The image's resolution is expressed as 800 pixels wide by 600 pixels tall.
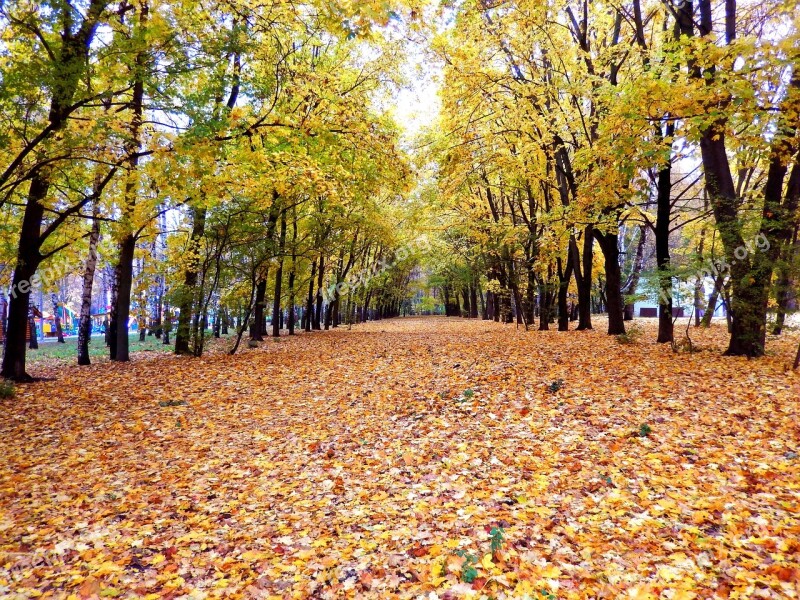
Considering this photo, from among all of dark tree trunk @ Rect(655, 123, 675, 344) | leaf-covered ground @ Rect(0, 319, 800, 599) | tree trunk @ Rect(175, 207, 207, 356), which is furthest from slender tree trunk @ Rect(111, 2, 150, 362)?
dark tree trunk @ Rect(655, 123, 675, 344)

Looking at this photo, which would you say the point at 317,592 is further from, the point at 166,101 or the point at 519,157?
the point at 519,157

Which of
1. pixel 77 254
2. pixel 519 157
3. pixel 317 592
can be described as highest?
pixel 519 157

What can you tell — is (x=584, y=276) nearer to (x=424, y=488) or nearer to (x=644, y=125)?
(x=644, y=125)

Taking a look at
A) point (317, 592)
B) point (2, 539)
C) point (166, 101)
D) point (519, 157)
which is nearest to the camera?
point (317, 592)

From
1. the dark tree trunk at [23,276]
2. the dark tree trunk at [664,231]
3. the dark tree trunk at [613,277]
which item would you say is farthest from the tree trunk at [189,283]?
the dark tree trunk at [664,231]

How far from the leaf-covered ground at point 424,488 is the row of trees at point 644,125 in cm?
234

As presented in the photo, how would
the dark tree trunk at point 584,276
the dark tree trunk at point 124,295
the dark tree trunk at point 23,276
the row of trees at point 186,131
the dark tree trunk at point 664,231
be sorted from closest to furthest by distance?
the row of trees at point 186,131 < the dark tree trunk at point 23,276 < the dark tree trunk at point 664,231 < the dark tree trunk at point 124,295 < the dark tree trunk at point 584,276

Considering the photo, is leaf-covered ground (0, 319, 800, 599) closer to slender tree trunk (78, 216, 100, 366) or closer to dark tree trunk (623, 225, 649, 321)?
slender tree trunk (78, 216, 100, 366)

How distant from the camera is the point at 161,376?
11.5m

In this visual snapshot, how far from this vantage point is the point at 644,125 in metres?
7.70

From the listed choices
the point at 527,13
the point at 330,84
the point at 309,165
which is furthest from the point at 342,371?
the point at 527,13

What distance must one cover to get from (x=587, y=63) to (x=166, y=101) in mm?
11662

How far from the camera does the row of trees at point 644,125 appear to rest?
293 inches

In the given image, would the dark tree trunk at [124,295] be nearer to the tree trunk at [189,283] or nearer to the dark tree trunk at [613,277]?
the tree trunk at [189,283]
